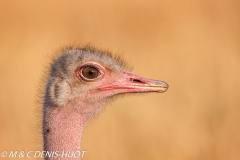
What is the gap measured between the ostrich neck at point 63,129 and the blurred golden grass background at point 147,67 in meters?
2.44

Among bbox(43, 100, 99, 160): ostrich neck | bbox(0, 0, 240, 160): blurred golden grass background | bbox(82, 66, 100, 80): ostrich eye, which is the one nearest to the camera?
bbox(43, 100, 99, 160): ostrich neck

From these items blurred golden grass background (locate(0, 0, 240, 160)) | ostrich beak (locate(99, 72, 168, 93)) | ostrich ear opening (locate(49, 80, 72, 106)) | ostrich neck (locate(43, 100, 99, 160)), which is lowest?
ostrich neck (locate(43, 100, 99, 160))

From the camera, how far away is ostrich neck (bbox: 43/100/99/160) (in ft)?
16.6

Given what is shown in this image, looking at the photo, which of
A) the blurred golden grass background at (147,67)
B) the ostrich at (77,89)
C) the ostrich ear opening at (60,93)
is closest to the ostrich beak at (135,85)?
the ostrich at (77,89)

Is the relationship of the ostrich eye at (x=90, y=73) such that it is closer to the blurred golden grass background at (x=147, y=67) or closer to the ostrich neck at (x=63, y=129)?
the ostrich neck at (x=63, y=129)

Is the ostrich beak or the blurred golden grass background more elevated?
the blurred golden grass background

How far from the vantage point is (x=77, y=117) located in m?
5.12

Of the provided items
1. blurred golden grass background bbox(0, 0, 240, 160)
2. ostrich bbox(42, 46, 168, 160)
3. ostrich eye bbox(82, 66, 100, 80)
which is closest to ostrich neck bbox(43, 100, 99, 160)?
ostrich bbox(42, 46, 168, 160)

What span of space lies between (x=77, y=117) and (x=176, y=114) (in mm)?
4343

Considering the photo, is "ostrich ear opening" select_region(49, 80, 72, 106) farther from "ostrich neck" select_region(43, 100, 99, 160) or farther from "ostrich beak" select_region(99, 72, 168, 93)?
"ostrich beak" select_region(99, 72, 168, 93)

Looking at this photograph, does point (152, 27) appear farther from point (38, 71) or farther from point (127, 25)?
point (38, 71)

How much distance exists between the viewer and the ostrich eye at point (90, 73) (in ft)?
17.0

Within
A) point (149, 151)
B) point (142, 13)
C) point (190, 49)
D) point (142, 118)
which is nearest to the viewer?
point (149, 151)

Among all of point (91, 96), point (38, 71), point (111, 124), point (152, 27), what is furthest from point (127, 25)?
point (91, 96)
